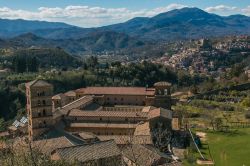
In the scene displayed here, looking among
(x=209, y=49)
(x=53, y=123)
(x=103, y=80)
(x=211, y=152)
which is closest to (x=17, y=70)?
(x=103, y=80)

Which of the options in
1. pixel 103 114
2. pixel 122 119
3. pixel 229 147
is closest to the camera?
pixel 229 147

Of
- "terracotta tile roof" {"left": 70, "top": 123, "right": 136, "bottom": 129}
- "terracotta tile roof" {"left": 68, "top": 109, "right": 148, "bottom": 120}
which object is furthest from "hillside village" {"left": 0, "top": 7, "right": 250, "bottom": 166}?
"terracotta tile roof" {"left": 68, "top": 109, "right": 148, "bottom": 120}

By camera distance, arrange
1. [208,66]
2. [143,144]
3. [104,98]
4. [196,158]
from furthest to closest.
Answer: [208,66] → [104,98] → [196,158] → [143,144]

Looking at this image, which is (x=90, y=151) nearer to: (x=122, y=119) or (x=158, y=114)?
(x=158, y=114)

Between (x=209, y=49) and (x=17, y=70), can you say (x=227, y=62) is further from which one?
(x=17, y=70)

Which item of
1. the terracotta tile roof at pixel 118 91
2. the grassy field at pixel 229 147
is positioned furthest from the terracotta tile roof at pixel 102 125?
the terracotta tile roof at pixel 118 91

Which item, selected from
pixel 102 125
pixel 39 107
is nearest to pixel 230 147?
pixel 102 125
